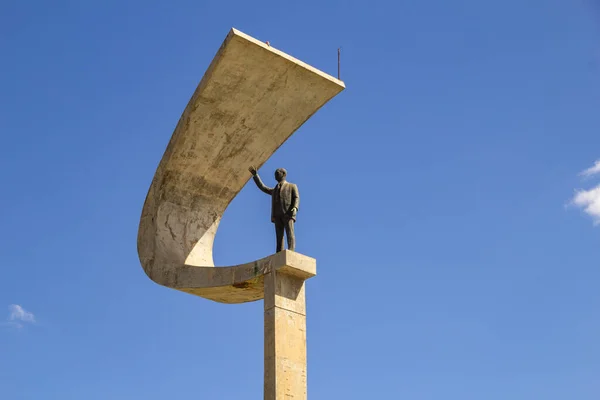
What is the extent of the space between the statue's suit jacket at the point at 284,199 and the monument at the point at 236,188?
4 centimetres

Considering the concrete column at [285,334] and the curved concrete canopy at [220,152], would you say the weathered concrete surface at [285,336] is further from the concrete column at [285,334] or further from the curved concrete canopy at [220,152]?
the curved concrete canopy at [220,152]

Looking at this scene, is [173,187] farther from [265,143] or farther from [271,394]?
[271,394]

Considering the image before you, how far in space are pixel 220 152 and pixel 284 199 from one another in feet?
7.38

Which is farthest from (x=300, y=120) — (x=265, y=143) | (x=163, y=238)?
(x=163, y=238)

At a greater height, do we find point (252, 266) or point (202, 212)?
point (202, 212)

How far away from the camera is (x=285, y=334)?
14.8m

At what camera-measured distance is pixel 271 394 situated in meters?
14.3

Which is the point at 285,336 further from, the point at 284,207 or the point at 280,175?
the point at 280,175

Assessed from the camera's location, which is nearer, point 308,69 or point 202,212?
point 308,69

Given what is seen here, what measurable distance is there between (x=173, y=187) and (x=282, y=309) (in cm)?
433

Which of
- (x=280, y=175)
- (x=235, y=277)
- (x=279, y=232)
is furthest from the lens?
(x=280, y=175)

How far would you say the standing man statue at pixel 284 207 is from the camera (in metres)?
16.0

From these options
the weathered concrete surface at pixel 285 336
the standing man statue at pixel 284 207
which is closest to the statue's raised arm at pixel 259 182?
the standing man statue at pixel 284 207

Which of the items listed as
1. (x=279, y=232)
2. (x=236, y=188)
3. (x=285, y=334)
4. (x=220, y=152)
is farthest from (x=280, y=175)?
(x=285, y=334)
